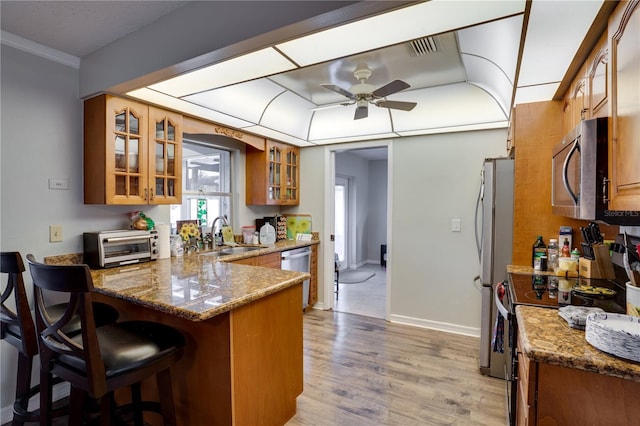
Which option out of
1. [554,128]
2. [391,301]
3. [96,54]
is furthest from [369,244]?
[96,54]

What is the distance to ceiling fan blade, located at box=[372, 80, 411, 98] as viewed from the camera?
2207 millimetres

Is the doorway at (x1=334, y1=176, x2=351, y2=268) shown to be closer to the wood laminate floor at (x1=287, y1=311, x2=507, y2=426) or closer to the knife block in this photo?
the wood laminate floor at (x1=287, y1=311, x2=507, y2=426)

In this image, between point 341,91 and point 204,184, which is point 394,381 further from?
Result: point 204,184

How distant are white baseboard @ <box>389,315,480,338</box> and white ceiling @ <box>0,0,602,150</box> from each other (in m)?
2.08

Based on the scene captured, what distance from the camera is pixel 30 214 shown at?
2.13 m

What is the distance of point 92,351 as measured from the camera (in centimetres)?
125

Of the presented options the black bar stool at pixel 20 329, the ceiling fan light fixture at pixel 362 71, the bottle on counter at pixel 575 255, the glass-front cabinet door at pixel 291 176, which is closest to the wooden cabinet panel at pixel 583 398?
the bottle on counter at pixel 575 255

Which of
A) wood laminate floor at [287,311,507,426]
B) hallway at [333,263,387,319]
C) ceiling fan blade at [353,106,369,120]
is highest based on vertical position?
ceiling fan blade at [353,106,369,120]

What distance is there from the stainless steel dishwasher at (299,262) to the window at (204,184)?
0.92 metres

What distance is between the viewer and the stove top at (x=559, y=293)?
4.86ft

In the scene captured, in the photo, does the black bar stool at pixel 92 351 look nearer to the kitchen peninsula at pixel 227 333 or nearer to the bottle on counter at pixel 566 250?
the kitchen peninsula at pixel 227 333

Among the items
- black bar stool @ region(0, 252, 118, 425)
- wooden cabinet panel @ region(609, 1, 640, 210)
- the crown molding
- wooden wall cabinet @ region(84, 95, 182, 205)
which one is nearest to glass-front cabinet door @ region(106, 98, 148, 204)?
wooden wall cabinet @ region(84, 95, 182, 205)

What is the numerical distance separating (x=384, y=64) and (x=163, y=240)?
234 cm

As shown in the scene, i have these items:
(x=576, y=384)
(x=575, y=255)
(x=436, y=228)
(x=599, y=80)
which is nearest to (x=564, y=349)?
(x=576, y=384)
